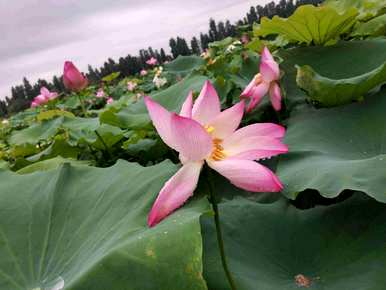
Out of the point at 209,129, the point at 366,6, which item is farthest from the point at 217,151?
the point at 366,6

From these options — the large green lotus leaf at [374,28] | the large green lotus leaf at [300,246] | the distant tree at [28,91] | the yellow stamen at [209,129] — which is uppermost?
the yellow stamen at [209,129]

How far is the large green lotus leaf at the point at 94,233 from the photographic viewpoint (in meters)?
0.68

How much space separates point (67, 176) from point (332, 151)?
0.65 meters

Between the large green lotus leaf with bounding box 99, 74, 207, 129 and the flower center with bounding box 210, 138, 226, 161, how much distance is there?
0.73m

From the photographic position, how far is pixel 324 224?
3.16 ft

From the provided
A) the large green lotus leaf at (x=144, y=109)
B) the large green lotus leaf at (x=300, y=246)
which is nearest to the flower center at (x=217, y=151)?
the large green lotus leaf at (x=300, y=246)

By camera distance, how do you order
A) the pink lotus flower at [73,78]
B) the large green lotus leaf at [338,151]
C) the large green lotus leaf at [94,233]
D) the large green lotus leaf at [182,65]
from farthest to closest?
the large green lotus leaf at [182,65], the pink lotus flower at [73,78], the large green lotus leaf at [338,151], the large green lotus leaf at [94,233]

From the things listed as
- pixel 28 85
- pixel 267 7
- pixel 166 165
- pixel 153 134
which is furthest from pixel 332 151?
pixel 28 85

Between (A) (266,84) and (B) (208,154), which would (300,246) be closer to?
(B) (208,154)

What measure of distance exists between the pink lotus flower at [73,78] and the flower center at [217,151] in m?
1.43

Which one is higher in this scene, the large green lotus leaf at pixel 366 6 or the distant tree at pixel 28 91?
the large green lotus leaf at pixel 366 6

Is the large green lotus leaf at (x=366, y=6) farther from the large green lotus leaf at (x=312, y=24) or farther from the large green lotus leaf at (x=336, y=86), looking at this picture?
the large green lotus leaf at (x=336, y=86)

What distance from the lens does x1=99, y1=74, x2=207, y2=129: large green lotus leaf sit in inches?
60.1

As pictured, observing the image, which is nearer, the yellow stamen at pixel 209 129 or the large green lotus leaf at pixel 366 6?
the yellow stamen at pixel 209 129
